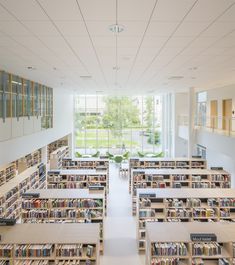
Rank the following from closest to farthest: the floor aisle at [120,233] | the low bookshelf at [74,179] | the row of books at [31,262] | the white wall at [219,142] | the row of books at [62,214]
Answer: the row of books at [31,262], the floor aisle at [120,233], the row of books at [62,214], the white wall at [219,142], the low bookshelf at [74,179]

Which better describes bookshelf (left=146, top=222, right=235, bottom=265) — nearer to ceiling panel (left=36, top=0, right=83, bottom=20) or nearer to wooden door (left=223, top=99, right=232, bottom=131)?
ceiling panel (left=36, top=0, right=83, bottom=20)

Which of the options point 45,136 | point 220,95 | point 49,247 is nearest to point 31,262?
point 49,247

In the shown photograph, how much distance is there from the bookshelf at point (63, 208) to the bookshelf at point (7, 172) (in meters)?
3.61

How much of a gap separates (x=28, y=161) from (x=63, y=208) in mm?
6684

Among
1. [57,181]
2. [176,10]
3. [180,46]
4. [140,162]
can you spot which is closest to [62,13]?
[176,10]

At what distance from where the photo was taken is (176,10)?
11.3 feet

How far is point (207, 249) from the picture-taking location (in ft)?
18.6

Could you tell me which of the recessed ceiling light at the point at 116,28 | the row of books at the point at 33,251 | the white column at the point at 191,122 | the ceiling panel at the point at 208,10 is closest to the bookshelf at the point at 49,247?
the row of books at the point at 33,251

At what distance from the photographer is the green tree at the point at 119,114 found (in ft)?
80.5

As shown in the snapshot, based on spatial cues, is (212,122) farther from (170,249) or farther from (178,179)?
(170,249)

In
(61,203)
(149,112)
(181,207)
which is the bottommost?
(181,207)

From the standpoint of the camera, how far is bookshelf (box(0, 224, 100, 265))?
555 cm

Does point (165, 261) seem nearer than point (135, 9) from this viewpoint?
No

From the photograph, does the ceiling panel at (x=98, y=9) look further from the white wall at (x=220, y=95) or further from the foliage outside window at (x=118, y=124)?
the foliage outside window at (x=118, y=124)
